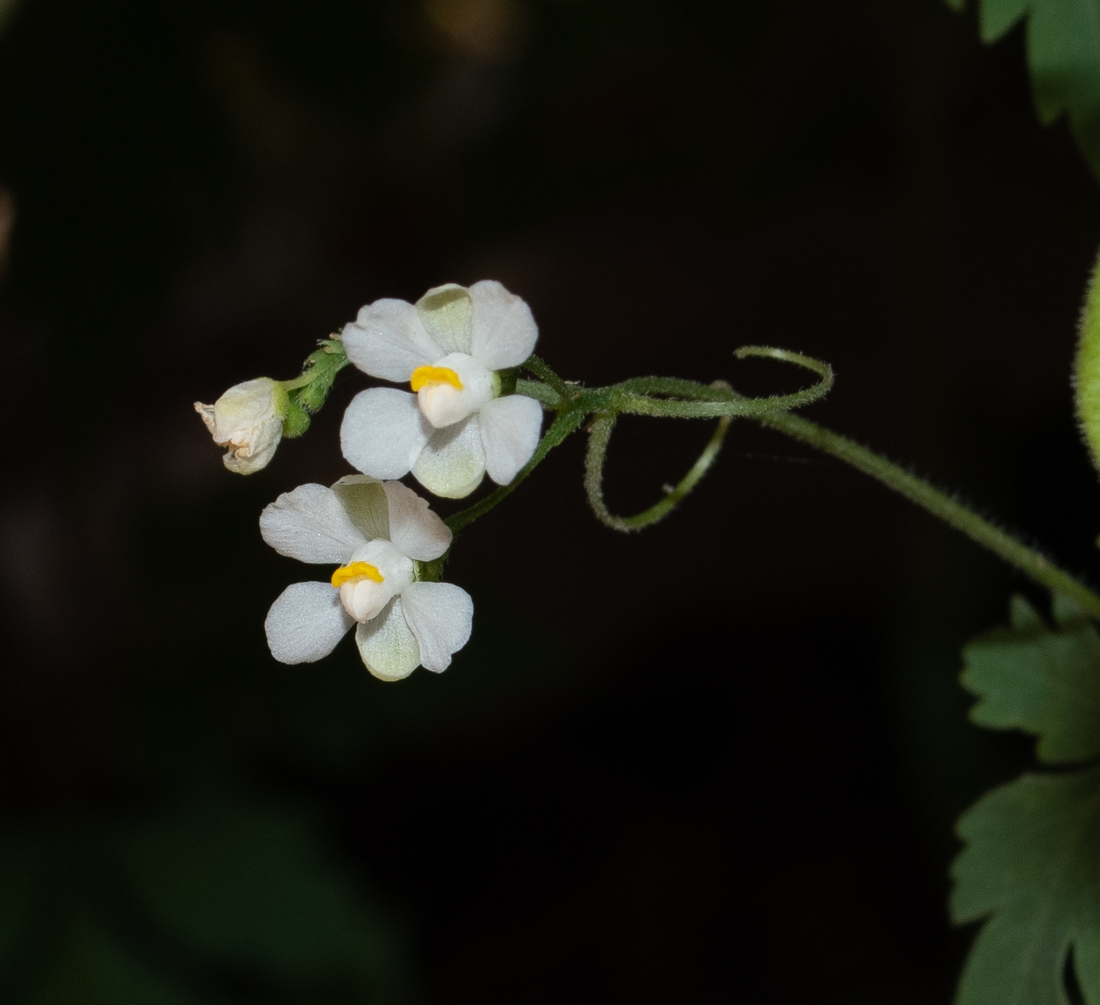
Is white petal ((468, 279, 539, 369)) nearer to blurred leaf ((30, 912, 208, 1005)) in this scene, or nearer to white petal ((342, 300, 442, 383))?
white petal ((342, 300, 442, 383))

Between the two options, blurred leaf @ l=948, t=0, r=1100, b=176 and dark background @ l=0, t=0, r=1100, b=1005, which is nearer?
blurred leaf @ l=948, t=0, r=1100, b=176

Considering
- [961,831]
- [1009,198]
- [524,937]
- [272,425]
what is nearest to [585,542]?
[524,937]

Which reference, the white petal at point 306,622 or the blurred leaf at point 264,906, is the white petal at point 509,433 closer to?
the white petal at point 306,622

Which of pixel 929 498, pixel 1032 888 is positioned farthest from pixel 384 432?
pixel 1032 888

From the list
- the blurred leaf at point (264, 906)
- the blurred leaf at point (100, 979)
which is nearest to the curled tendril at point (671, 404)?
the blurred leaf at point (264, 906)

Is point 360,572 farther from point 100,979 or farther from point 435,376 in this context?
point 100,979

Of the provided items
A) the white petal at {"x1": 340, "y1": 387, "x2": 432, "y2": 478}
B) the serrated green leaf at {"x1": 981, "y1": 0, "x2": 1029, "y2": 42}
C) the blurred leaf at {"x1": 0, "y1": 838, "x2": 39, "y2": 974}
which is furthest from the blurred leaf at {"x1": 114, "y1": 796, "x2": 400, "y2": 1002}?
the serrated green leaf at {"x1": 981, "y1": 0, "x2": 1029, "y2": 42}
